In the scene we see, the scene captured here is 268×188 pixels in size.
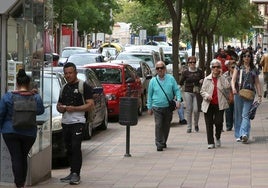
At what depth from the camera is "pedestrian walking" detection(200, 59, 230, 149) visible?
45.3 feet

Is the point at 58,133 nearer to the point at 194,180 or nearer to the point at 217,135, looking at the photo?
the point at 194,180

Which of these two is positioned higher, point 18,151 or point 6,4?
point 6,4

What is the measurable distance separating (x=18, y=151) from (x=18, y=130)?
29 cm

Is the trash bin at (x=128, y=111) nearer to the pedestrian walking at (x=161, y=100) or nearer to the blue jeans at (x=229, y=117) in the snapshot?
the pedestrian walking at (x=161, y=100)

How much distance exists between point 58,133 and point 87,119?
64.3 inches

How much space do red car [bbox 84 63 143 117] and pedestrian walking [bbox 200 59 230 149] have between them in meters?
6.03

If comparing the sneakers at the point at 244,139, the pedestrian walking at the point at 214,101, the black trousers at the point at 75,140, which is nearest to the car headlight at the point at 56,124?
the black trousers at the point at 75,140

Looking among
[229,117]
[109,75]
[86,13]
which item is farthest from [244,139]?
[86,13]

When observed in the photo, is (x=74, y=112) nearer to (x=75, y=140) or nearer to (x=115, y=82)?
(x=75, y=140)

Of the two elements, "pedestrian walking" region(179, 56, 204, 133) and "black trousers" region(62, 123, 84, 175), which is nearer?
"black trousers" region(62, 123, 84, 175)

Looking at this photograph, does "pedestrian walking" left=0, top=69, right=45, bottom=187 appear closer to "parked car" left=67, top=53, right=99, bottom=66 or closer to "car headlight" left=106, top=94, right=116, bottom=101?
"car headlight" left=106, top=94, right=116, bottom=101

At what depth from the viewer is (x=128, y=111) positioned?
43.2ft

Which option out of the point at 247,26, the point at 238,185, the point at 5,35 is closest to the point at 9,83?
the point at 5,35

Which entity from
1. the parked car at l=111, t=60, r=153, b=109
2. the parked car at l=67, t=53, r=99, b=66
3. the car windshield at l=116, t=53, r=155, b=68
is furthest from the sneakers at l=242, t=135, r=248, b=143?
the parked car at l=67, t=53, r=99, b=66
